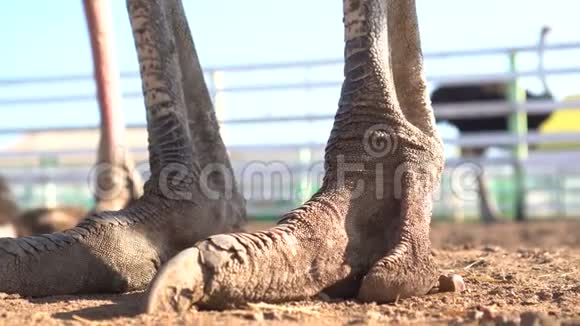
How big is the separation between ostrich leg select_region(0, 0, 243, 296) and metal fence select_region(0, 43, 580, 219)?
3.82 meters

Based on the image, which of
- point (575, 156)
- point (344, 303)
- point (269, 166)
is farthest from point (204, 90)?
point (575, 156)

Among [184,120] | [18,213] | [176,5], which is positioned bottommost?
[18,213]

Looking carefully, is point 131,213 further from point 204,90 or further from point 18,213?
point 18,213

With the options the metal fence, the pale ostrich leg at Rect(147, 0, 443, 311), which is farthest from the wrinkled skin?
the metal fence

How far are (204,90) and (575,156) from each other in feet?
18.8

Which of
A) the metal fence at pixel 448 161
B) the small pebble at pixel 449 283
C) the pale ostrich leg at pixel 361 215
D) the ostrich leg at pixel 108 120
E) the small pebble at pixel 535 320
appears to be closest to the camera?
the small pebble at pixel 535 320

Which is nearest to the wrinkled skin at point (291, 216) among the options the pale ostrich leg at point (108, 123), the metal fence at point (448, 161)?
the pale ostrich leg at point (108, 123)

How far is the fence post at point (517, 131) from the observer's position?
24.5 feet

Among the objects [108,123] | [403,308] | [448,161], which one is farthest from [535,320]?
[448,161]

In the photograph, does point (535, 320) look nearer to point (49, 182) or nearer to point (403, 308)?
point (403, 308)

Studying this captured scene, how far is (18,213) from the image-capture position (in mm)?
6812

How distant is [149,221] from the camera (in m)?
2.29

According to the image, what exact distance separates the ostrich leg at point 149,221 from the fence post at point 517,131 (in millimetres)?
5320

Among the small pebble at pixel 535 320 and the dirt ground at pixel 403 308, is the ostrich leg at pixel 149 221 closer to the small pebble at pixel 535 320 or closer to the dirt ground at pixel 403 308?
the dirt ground at pixel 403 308
